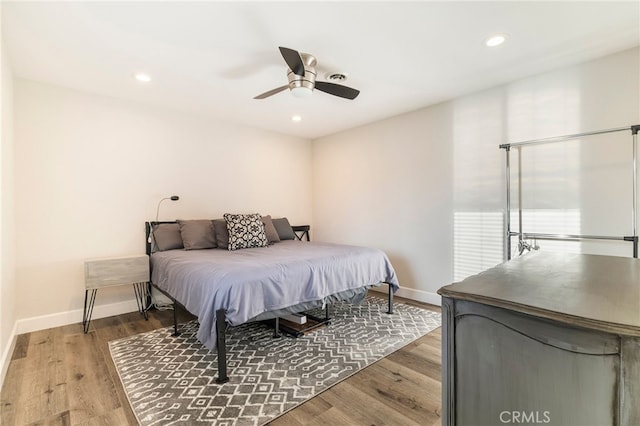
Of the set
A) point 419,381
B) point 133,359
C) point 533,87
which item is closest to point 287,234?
point 133,359

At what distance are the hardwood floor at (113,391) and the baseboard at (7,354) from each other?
0.13ft

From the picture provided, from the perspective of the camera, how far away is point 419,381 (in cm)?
207

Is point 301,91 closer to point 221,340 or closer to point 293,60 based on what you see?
point 293,60

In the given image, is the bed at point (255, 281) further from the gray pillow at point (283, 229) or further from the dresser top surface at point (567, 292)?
the dresser top surface at point (567, 292)

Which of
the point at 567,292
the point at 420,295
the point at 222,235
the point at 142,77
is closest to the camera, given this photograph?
the point at 567,292

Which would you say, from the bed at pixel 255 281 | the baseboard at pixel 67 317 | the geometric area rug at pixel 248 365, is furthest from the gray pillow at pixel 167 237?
the geometric area rug at pixel 248 365

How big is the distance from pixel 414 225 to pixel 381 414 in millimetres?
2657

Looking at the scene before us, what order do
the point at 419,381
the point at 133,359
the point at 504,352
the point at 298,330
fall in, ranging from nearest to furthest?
the point at 504,352, the point at 419,381, the point at 133,359, the point at 298,330

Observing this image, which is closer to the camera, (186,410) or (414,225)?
(186,410)

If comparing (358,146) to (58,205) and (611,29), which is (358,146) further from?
(58,205)

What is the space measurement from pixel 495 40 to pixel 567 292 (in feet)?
7.12

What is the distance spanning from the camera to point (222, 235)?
3.72 metres

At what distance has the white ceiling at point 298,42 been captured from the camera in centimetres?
199

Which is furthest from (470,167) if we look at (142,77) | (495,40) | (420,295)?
(142,77)
